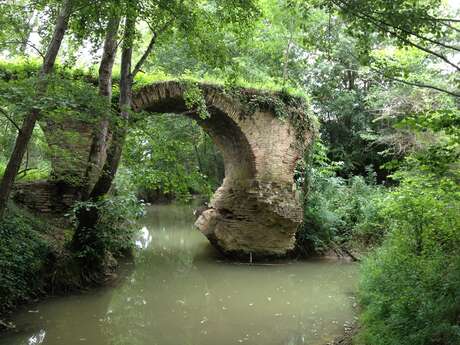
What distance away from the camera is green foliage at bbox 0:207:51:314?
18.7ft

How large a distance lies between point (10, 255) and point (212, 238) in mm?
5633

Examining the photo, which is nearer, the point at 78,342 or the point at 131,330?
the point at 78,342

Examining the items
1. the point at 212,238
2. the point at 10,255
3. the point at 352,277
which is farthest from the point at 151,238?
the point at 10,255

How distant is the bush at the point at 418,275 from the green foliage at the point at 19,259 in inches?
180

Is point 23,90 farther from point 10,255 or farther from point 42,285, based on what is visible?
point 42,285

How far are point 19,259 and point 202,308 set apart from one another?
2.82m

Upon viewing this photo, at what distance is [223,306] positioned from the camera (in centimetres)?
704

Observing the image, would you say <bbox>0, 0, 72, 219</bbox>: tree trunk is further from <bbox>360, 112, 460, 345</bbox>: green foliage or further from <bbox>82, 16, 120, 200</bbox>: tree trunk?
<bbox>360, 112, 460, 345</bbox>: green foliage

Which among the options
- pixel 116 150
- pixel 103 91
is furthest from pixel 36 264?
pixel 103 91

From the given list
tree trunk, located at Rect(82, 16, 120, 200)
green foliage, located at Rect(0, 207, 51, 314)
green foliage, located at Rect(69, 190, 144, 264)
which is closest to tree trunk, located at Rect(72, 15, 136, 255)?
green foliage, located at Rect(69, 190, 144, 264)

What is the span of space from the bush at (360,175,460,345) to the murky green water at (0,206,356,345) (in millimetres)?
936

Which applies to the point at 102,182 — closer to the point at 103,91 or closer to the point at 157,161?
the point at 157,161

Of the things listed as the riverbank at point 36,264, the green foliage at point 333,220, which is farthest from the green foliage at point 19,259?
the green foliage at point 333,220

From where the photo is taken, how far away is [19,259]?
5.97 meters
